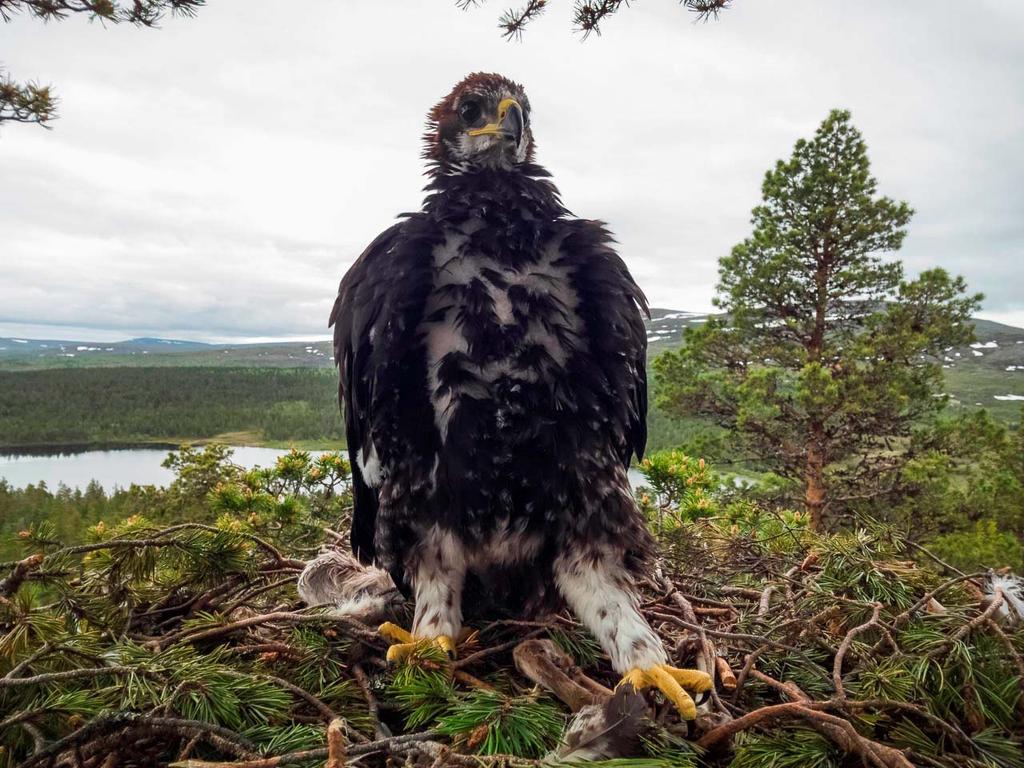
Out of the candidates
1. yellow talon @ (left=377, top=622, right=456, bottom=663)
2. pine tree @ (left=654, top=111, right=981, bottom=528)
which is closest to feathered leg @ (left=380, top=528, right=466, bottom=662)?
yellow talon @ (left=377, top=622, right=456, bottom=663)

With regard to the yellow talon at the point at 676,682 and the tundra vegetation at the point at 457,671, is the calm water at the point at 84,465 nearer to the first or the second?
the tundra vegetation at the point at 457,671

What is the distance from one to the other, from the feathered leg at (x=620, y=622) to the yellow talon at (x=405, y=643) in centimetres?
52

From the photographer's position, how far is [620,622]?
2102mm

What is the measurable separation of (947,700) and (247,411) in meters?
63.8

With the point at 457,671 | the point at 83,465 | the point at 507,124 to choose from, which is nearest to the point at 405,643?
the point at 457,671

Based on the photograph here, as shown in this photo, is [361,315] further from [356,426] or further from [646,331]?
[646,331]

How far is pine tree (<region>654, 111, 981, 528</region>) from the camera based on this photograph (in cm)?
1373

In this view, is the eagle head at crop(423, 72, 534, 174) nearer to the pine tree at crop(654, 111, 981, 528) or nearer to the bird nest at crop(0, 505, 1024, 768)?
the bird nest at crop(0, 505, 1024, 768)

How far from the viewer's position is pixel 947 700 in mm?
1591

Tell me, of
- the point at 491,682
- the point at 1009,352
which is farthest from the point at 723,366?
the point at 1009,352

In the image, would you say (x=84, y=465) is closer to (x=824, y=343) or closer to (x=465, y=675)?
(x=824, y=343)

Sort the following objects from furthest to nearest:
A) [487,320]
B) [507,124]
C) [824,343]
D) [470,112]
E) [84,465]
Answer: [84,465] → [824,343] → [470,112] → [507,124] → [487,320]

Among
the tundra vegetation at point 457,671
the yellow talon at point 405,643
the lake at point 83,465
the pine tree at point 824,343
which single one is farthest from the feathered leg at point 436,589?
the lake at point 83,465

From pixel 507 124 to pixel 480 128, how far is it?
169mm
